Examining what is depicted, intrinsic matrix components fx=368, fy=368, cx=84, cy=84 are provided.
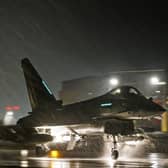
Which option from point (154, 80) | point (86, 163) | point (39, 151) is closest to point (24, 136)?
point (39, 151)

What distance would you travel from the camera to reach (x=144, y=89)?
49.1 meters

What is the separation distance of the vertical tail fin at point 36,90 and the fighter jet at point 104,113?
0.32 ft

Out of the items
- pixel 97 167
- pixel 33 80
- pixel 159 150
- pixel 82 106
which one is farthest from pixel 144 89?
pixel 97 167

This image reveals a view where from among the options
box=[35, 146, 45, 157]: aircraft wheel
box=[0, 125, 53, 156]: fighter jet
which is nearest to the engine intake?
box=[0, 125, 53, 156]: fighter jet

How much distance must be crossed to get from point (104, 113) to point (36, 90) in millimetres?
7800

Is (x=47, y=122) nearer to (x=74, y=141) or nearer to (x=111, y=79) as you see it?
(x=74, y=141)

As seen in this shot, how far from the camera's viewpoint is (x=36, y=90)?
26500 millimetres

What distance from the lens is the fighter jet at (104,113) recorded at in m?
19.1

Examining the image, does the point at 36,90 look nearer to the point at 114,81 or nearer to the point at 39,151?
the point at 39,151

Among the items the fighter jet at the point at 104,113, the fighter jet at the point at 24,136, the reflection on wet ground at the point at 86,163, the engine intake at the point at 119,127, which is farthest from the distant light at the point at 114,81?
the reflection on wet ground at the point at 86,163

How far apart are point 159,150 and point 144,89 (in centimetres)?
2091

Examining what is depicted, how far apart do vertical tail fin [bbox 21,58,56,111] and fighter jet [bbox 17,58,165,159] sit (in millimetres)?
99

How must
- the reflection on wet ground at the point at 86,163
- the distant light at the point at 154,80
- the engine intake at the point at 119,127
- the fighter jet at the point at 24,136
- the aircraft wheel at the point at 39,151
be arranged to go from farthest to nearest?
the distant light at the point at 154,80
the aircraft wheel at the point at 39,151
the fighter jet at the point at 24,136
the engine intake at the point at 119,127
the reflection on wet ground at the point at 86,163

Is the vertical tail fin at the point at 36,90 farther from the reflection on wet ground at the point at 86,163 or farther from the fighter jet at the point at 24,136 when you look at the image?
the reflection on wet ground at the point at 86,163
